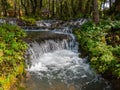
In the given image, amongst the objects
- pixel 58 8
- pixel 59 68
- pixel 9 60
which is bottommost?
pixel 59 68

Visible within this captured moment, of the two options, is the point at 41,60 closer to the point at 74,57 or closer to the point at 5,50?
the point at 74,57

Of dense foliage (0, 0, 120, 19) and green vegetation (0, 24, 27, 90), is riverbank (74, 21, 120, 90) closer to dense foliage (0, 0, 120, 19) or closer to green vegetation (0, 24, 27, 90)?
green vegetation (0, 24, 27, 90)

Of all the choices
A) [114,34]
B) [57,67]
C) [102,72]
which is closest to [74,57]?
[57,67]

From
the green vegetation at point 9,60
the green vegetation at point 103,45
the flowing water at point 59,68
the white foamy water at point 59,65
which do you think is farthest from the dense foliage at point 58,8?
the green vegetation at point 9,60

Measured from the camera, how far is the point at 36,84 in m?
10.2

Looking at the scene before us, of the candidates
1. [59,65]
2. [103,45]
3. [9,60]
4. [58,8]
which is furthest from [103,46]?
[58,8]

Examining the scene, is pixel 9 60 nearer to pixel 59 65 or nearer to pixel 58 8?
pixel 59 65

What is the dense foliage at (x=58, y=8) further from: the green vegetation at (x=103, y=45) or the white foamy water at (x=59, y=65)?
the white foamy water at (x=59, y=65)

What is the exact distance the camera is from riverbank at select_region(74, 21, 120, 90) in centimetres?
1016

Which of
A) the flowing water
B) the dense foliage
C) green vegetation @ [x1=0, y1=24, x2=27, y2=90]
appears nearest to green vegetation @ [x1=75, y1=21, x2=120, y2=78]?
the flowing water

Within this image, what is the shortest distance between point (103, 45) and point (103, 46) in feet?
0.62

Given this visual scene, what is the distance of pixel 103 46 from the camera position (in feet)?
40.3

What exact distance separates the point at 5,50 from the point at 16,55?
1.69 feet

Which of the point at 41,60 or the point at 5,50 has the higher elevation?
the point at 5,50
